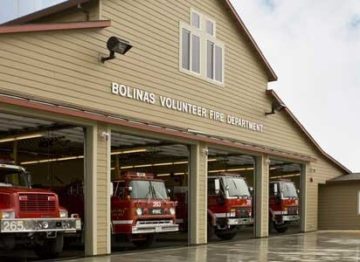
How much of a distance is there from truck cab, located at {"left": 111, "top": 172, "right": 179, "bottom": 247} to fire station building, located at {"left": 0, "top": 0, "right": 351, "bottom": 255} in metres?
1.26

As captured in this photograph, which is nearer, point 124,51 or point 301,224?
point 124,51

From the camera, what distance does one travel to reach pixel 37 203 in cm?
1390

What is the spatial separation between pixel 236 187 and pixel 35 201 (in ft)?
34.8

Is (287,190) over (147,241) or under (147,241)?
over

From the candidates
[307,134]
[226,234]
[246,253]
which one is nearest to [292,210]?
[307,134]

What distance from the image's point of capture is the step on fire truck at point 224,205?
22000 millimetres

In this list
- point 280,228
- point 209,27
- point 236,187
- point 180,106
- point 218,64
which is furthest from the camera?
point 280,228

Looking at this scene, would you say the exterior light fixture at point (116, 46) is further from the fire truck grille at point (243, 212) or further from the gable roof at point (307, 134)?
the gable roof at point (307, 134)

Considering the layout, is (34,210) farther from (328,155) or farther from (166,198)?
(328,155)

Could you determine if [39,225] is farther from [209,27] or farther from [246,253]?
[209,27]

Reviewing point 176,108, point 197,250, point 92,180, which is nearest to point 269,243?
point 197,250

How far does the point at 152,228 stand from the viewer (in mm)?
18078

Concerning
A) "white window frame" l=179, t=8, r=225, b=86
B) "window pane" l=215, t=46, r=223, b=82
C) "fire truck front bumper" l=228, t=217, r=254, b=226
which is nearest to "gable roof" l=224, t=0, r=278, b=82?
"white window frame" l=179, t=8, r=225, b=86

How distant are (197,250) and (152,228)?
4.62 ft
